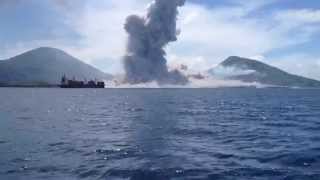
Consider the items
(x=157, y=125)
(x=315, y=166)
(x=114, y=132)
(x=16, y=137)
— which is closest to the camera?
(x=315, y=166)

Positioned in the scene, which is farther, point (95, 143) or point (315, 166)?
point (95, 143)

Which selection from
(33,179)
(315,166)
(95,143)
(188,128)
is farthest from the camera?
(188,128)

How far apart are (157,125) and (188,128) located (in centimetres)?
648

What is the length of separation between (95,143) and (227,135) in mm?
15239

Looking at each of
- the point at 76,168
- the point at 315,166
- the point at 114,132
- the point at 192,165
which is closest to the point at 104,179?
the point at 76,168

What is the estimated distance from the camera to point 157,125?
64.8 m

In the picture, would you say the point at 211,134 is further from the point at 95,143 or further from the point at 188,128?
the point at 95,143

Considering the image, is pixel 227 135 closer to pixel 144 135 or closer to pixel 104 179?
pixel 144 135

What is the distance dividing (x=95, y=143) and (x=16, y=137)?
10.7m

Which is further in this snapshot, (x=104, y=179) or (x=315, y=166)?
(x=315, y=166)

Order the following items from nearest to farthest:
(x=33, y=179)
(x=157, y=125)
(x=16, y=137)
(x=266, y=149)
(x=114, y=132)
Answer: (x=33, y=179), (x=266, y=149), (x=16, y=137), (x=114, y=132), (x=157, y=125)

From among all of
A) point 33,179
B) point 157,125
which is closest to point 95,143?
point 33,179

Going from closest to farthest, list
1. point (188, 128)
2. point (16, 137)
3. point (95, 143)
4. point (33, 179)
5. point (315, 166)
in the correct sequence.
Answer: point (33, 179) → point (315, 166) → point (95, 143) → point (16, 137) → point (188, 128)

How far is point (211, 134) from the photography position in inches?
2053
